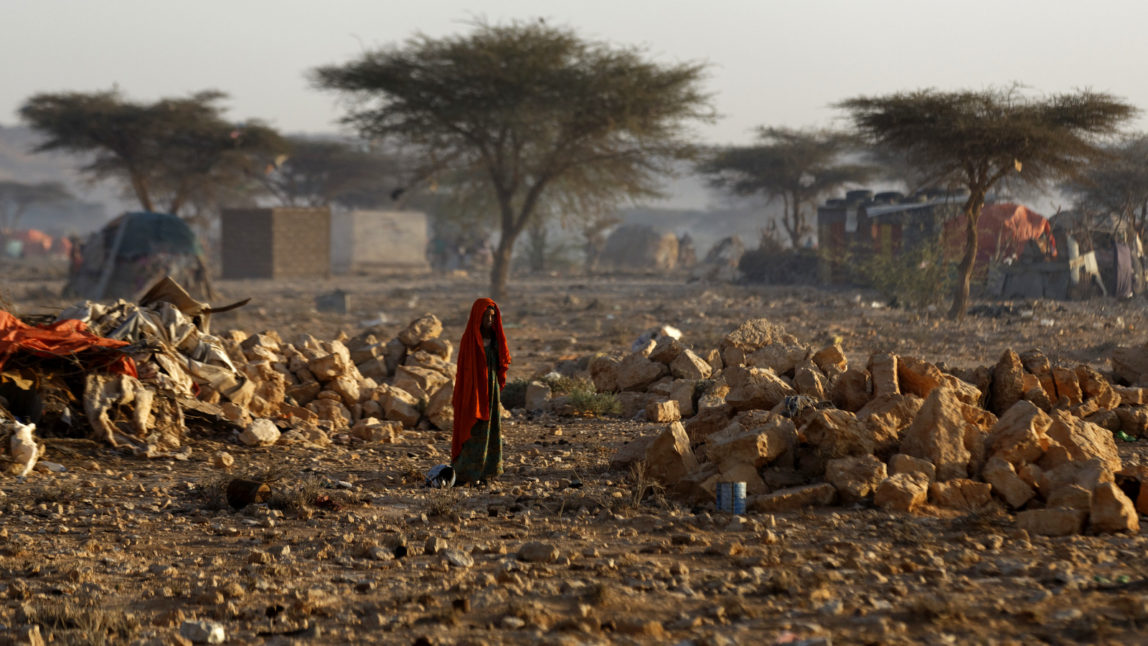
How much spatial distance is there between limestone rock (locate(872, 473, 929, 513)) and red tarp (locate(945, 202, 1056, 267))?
16316mm

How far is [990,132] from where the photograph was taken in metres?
15.5

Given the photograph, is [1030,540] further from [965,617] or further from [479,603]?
[479,603]

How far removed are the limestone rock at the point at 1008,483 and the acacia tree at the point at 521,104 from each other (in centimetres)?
1583

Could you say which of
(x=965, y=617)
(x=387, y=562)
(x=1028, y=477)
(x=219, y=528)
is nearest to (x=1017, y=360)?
(x=1028, y=477)

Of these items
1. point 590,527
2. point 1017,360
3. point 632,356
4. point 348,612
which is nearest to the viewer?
point 348,612

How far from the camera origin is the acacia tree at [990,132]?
15.7 metres

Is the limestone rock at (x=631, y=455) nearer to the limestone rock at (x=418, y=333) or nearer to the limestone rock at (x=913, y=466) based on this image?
the limestone rock at (x=913, y=466)

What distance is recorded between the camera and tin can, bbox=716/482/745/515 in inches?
205

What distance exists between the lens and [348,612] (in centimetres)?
378

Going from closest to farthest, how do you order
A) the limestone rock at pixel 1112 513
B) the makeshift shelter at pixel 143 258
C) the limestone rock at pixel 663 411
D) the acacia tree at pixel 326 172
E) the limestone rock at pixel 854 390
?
the limestone rock at pixel 1112 513
the limestone rock at pixel 854 390
the limestone rock at pixel 663 411
the makeshift shelter at pixel 143 258
the acacia tree at pixel 326 172

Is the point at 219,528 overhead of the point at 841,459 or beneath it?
beneath

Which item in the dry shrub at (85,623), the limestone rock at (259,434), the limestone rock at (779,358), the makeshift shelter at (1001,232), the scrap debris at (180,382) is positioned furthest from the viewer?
the makeshift shelter at (1001,232)

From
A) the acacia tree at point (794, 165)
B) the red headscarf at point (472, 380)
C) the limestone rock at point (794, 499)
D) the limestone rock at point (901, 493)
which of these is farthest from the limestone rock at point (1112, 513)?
the acacia tree at point (794, 165)

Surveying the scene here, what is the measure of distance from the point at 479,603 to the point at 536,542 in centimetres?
75
